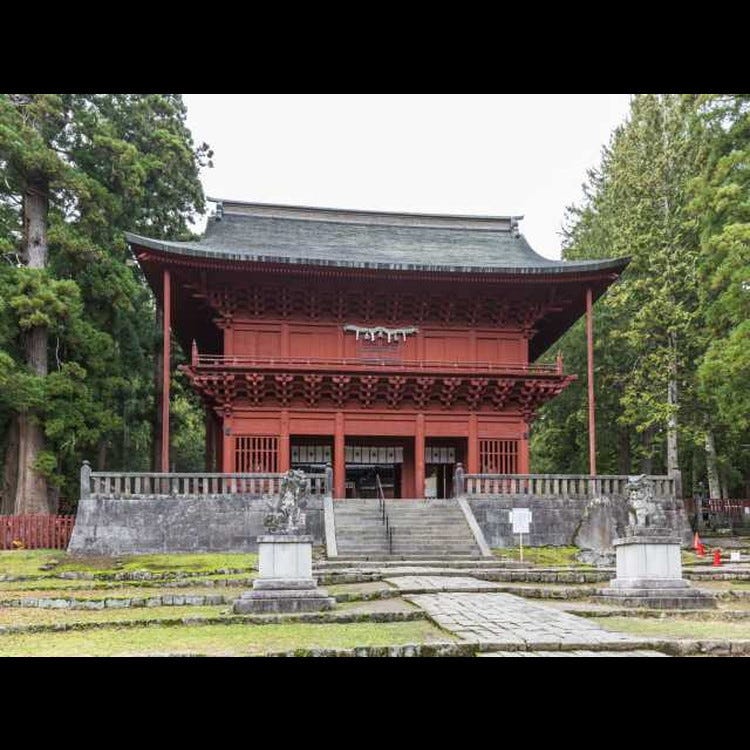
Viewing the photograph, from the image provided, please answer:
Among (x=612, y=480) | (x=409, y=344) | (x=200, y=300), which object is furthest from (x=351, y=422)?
(x=612, y=480)

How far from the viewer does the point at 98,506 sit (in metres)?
21.6

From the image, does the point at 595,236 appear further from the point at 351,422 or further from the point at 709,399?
the point at 351,422

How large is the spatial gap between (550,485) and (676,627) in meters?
13.4

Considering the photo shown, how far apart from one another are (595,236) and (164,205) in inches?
747

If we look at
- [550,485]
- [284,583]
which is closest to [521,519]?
[550,485]

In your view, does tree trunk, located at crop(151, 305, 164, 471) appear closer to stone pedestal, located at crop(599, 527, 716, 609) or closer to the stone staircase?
the stone staircase

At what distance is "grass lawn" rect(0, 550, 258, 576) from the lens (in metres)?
18.7

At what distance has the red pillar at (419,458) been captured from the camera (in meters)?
26.2

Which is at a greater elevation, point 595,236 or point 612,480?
point 595,236

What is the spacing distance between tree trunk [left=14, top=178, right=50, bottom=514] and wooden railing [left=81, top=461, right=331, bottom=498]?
16.1ft

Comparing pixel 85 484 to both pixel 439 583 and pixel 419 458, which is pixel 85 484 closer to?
pixel 419 458

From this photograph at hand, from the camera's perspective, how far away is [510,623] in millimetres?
10406

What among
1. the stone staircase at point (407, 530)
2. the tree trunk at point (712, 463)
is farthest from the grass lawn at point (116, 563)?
the tree trunk at point (712, 463)

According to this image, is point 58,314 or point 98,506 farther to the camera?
point 58,314
